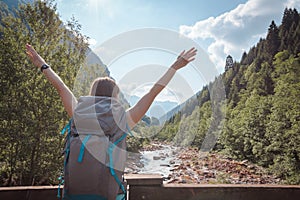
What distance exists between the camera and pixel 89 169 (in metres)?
0.99

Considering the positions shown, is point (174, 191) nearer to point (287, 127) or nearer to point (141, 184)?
point (141, 184)

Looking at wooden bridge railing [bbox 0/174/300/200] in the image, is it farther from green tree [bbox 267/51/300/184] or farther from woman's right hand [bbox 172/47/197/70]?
green tree [bbox 267/51/300/184]

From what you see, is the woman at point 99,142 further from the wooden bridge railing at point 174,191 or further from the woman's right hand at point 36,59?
the wooden bridge railing at point 174,191

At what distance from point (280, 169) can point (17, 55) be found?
524 inches

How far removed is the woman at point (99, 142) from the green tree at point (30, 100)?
15.3 ft

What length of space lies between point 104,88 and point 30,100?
4.79 m

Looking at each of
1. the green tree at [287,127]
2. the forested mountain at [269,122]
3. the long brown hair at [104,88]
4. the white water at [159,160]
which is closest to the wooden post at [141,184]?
the long brown hair at [104,88]

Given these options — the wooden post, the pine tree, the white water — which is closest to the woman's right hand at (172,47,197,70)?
the wooden post

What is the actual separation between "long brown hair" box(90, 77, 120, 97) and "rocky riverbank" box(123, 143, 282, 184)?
31.3 feet

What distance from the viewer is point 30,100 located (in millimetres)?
5238

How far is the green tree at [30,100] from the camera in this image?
502 centimetres

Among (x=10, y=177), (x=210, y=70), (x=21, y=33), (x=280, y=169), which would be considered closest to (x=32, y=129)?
(x=10, y=177)

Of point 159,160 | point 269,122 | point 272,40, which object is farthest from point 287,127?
point 272,40

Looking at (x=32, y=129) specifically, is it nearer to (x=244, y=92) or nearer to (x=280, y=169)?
(x=280, y=169)
